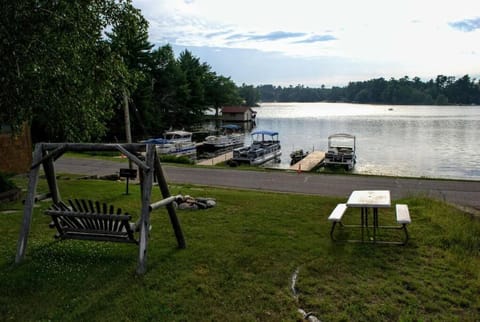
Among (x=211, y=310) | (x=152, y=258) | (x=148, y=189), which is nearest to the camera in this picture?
(x=211, y=310)

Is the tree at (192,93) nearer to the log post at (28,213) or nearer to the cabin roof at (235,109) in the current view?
the cabin roof at (235,109)

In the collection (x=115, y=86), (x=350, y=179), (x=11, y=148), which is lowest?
(x=350, y=179)

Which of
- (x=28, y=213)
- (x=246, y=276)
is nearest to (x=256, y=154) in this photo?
(x=28, y=213)

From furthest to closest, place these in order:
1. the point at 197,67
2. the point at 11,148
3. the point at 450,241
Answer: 1. the point at 197,67
2. the point at 11,148
3. the point at 450,241

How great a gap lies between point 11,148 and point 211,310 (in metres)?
15.5

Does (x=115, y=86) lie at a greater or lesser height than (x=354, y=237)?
greater

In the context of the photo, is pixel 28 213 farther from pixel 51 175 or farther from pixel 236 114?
pixel 236 114

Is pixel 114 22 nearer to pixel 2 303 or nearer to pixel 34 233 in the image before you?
pixel 34 233

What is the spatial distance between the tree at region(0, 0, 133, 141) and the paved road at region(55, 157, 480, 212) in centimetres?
862

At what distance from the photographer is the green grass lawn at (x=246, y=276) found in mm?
4707

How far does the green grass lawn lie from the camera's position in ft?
15.4

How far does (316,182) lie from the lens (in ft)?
61.5

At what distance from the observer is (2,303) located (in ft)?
16.2

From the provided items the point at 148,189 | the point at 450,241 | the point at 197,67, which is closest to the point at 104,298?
the point at 148,189
